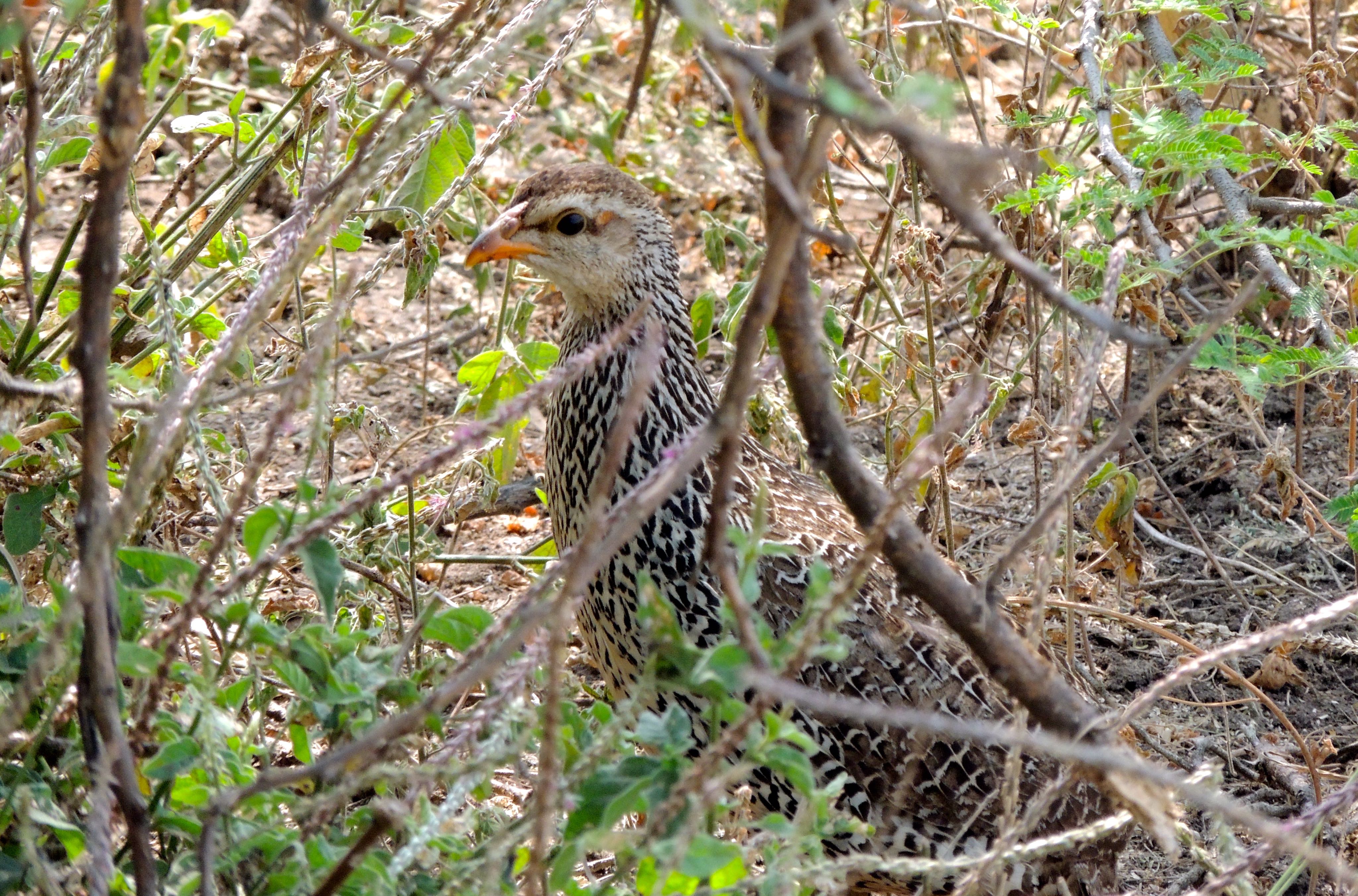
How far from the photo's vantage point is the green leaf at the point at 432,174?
295 cm

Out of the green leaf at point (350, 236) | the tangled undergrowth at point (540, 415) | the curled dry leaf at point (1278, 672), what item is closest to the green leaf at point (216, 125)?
the tangled undergrowth at point (540, 415)

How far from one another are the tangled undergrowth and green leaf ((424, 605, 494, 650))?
0.01 metres

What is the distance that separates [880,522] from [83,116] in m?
1.82

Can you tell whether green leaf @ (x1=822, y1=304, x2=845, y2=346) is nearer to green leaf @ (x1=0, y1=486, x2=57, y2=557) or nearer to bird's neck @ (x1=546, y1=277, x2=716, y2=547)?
bird's neck @ (x1=546, y1=277, x2=716, y2=547)

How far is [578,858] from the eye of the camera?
1592mm

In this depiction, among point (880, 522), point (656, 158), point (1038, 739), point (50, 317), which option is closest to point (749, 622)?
point (880, 522)

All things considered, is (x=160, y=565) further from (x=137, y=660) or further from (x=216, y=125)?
(x=216, y=125)

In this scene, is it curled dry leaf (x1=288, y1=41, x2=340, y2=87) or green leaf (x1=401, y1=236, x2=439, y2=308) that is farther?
green leaf (x1=401, y1=236, x2=439, y2=308)

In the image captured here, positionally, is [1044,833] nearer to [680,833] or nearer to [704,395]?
[704,395]

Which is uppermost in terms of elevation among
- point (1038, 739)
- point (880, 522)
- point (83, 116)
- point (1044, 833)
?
point (83, 116)

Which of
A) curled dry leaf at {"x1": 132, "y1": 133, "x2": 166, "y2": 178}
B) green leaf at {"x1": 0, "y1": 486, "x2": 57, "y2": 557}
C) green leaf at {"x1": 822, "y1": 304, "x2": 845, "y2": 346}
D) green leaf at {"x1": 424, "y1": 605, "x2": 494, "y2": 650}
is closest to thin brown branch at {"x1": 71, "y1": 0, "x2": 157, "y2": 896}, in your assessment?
green leaf at {"x1": 424, "y1": 605, "x2": 494, "y2": 650}

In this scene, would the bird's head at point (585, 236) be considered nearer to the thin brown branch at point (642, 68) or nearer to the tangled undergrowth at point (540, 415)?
the tangled undergrowth at point (540, 415)

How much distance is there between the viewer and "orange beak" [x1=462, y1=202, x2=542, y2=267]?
10.3 feet

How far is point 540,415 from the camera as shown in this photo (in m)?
4.65
